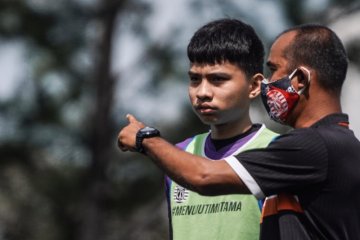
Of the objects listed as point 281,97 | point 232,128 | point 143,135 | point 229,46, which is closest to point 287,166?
point 281,97

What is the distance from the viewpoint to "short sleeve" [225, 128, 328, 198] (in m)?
5.41

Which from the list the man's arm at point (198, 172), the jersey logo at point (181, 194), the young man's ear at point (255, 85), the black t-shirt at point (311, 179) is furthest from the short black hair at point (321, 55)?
the jersey logo at point (181, 194)

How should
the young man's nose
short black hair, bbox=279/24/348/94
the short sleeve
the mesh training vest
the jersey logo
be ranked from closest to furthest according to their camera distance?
the short sleeve < short black hair, bbox=279/24/348/94 < the mesh training vest < the young man's nose < the jersey logo

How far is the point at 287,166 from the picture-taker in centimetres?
543

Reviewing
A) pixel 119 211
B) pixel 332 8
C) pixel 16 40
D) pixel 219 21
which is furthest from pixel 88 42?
pixel 219 21

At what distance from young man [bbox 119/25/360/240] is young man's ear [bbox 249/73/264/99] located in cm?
97

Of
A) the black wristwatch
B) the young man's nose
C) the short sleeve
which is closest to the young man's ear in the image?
the young man's nose

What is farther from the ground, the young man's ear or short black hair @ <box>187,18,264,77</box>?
short black hair @ <box>187,18,264,77</box>

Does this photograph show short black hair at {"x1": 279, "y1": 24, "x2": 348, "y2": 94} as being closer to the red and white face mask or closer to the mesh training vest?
the red and white face mask

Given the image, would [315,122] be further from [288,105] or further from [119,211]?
[119,211]

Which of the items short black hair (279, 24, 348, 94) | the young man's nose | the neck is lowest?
the neck

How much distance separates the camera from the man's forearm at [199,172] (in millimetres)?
5461

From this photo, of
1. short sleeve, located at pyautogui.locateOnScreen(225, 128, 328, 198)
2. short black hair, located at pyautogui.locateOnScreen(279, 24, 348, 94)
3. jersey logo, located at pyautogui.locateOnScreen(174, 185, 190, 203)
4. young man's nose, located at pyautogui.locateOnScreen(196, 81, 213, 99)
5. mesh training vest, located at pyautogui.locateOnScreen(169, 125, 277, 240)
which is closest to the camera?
short sleeve, located at pyautogui.locateOnScreen(225, 128, 328, 198)

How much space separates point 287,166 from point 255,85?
135 centimetres
